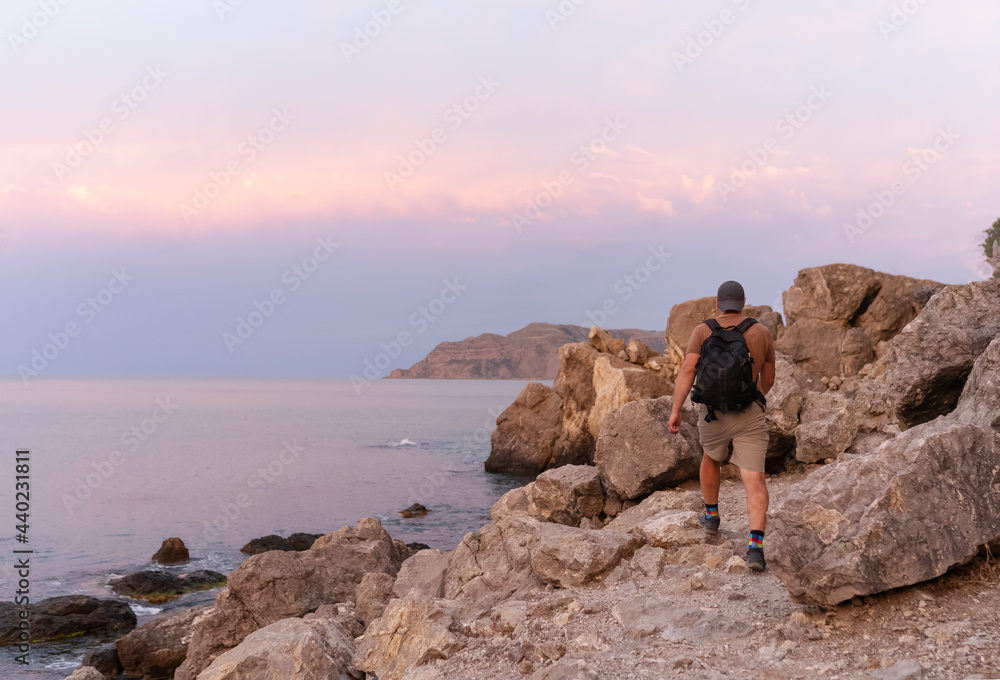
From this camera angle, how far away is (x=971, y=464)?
4438mm

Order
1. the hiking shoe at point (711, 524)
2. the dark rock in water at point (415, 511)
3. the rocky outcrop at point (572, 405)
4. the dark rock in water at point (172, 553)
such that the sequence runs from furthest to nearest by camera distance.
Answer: the rocky outcrop at point (572, 405) < the dark rock in water at point (415, 511) < the dark rock in water at point (172, 553) < the hiking shoe at point (711, 524)

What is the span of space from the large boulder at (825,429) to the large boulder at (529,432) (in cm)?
2319

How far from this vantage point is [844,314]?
14.8 meters

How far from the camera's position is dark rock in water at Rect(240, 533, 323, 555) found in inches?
792

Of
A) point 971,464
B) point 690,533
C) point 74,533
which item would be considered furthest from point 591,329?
point 971,464

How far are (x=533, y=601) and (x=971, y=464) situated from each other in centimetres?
367

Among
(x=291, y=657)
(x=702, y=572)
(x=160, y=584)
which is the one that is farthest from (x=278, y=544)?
(x=702, y=572)

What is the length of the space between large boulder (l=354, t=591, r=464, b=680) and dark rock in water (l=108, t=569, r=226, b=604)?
1220 cm

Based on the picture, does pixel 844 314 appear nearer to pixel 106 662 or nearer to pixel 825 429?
pixel 825 429

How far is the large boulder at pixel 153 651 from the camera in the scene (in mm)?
11414

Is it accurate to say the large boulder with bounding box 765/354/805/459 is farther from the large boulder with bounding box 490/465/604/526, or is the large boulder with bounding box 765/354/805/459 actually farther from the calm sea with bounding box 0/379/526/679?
the calm sea with bounding box 0/379/526/679

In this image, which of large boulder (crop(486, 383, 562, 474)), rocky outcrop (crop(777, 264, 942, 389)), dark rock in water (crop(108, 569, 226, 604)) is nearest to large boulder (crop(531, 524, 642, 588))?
rocky outcrop (crop(777, 264, 942, 389))

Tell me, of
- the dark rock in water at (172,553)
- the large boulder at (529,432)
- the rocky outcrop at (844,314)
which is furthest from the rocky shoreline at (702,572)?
the large boulder at (529,432)

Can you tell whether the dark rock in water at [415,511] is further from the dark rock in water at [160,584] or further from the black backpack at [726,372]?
the black backpack at [726,372]
